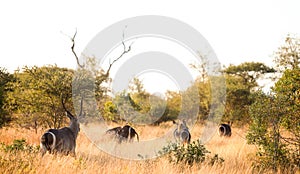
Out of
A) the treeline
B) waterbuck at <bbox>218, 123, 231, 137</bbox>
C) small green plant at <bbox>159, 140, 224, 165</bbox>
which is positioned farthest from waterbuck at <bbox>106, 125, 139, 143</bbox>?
waterbuck at <bbox>218, 123, 231, 137</bbox>

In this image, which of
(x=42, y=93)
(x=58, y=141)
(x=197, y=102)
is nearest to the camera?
(x=58, y=141)

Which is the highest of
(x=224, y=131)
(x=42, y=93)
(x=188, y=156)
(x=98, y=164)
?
(x=42, y=93)

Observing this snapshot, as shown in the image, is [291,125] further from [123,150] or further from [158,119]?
[158,119]

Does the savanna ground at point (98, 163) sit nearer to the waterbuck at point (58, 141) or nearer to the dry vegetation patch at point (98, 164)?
the dry vegetation patch at point (98, 164)

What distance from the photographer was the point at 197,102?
26188mm

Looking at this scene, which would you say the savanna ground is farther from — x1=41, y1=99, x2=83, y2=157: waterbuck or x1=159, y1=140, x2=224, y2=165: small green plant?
x1=41, y1=99, x2=83, y2=157: waterbuck

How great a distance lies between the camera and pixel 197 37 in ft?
46.9

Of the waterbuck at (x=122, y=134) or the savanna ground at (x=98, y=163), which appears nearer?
the savanna ground at (x=98, y=163)

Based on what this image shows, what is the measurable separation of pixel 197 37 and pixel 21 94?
7431 millimetres

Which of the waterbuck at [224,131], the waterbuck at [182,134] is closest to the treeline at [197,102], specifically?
the waterbuck at [224,131]

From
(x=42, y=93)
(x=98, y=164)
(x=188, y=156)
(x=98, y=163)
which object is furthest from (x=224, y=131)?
(x=98, y=164)

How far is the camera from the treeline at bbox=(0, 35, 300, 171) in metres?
8.27

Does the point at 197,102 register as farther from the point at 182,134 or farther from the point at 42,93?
the point at 42,93

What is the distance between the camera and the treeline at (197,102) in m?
8.27
